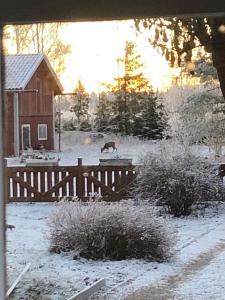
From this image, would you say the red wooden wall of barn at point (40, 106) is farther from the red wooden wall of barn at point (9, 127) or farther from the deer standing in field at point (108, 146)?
the deer standing in field at point (108, 146)

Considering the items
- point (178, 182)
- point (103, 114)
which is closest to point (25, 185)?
point (103, 114)

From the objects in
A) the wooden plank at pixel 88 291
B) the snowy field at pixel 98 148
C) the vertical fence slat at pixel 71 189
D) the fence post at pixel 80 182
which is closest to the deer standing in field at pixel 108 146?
the snowy field at pixel 98 148

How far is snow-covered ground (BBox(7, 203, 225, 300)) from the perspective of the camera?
75.1 inches

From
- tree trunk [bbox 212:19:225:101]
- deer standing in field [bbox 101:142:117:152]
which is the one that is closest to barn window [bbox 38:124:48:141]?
deer standing in field [bbox 101:142:117:152]

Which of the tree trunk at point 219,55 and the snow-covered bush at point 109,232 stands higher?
the tree trunk at point 219,55

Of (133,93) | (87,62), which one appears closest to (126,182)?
(133,93)

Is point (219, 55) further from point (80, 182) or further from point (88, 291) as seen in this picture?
point (88, 291)

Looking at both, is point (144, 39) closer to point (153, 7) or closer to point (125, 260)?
point (153, 7)

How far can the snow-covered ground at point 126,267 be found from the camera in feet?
6.26

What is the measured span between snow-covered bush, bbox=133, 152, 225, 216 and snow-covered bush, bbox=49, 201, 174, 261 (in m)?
0.10

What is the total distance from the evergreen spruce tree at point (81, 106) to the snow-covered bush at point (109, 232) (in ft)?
1.34

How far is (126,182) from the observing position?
2.13 m

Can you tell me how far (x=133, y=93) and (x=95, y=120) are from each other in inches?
7.8

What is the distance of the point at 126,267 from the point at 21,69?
0.94 metres
